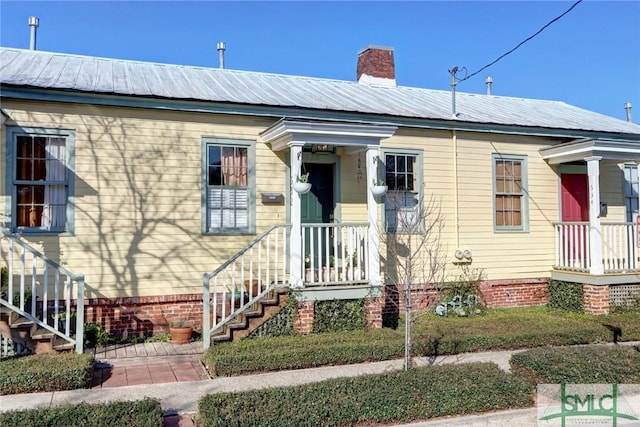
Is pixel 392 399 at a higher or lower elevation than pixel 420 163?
lower

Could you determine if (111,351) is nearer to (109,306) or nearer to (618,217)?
(109,306)

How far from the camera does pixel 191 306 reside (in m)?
9.16

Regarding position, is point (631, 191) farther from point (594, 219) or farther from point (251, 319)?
point (251, 319)

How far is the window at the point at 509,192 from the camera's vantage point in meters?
11.7

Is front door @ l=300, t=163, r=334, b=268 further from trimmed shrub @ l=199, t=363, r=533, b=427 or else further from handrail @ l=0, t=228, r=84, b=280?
trimmed shrub @ l=199, t=363, r=533, b=427

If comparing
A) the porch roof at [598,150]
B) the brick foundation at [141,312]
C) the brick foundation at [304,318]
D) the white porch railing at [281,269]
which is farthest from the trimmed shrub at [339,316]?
the porch roof at [598,150]

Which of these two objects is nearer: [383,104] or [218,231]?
[218,231]

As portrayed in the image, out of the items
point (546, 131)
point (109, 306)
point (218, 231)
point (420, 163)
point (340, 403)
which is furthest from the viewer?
point (546, 131)

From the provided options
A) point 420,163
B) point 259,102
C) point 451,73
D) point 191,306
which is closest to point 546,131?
point 451,73

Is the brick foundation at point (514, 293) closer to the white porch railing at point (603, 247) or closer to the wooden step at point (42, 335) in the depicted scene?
the white porch railing at point (603, 247)

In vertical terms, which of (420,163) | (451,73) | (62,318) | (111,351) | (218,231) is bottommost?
(111,351)

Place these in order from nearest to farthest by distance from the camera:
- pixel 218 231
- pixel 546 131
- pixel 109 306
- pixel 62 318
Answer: pixel 62 318
pixel 109 306
pixel 218 231
pixel 546 131

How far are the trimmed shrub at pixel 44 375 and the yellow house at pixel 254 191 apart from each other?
0.80m

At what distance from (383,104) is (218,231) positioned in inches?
189
